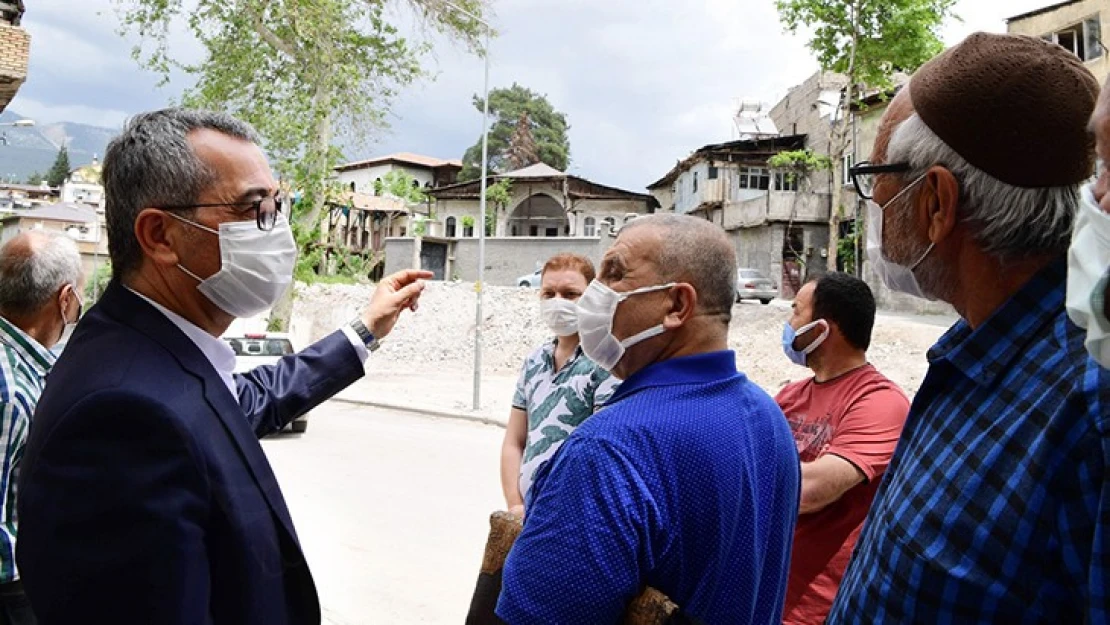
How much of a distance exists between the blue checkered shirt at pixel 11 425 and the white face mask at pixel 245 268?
108cm

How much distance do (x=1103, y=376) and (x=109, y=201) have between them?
1936 mm

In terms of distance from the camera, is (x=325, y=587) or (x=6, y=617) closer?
(x=6, y=617)

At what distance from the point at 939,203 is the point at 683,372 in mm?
651

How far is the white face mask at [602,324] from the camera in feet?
7.02

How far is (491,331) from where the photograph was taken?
88.4 ft

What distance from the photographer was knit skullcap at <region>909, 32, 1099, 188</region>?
1.49 meters

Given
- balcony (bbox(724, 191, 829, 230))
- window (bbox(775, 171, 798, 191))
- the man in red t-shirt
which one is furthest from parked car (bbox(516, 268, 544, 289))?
the man in red t-shirt

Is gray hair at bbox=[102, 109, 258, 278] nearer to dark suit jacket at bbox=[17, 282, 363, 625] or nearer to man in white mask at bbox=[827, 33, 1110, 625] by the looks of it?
dark suit jacket at bbox=[17, 282, 363, 625]

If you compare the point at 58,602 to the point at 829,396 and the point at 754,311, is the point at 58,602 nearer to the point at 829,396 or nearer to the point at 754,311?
the point at 829,396

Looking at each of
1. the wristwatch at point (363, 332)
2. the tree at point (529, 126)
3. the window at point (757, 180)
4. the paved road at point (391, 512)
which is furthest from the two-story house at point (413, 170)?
the wristwatch at point (363, 332)

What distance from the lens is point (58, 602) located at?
145 cm

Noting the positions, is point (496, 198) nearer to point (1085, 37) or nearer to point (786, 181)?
point (786, 181)

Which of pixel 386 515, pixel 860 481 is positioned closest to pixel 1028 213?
pixel 860 481

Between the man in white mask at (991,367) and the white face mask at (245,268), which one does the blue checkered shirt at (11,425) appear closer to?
the white face mask at (245,268)
